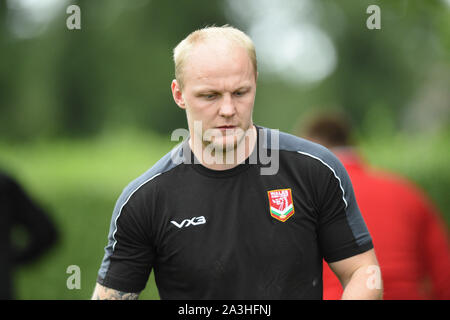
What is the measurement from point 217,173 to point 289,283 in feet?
2.00

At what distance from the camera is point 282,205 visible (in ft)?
9.25

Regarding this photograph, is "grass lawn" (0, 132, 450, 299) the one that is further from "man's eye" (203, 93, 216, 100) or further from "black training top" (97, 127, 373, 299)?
"man's eye" (203, 93, 216, 100)

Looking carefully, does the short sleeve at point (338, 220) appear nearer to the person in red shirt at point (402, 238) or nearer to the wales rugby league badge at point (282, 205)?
the wales rugby league badge at point (282, 205)

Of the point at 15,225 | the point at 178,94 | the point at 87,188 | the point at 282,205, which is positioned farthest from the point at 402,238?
the point at 87,188

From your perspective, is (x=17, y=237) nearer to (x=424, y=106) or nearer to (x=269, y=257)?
(x=269, y=257)

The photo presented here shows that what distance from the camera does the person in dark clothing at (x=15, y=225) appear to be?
447cm

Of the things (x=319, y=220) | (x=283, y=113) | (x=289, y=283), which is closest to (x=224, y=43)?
(x=319, y=220)

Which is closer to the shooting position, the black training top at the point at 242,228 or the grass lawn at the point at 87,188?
the black training top at the point at 242,228

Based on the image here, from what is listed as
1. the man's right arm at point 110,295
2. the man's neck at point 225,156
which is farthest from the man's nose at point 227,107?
the man's right arm at point 110,295

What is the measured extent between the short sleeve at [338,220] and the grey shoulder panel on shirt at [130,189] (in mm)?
715

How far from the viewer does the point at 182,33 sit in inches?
681

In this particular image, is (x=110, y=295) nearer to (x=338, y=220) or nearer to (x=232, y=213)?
(x=232, y=213)

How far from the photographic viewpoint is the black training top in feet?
9.16

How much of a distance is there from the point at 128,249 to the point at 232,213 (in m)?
0.52
